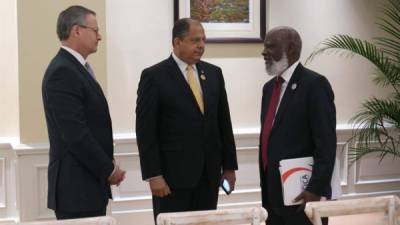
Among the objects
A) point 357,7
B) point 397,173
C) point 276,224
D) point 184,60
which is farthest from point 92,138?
point 397,173

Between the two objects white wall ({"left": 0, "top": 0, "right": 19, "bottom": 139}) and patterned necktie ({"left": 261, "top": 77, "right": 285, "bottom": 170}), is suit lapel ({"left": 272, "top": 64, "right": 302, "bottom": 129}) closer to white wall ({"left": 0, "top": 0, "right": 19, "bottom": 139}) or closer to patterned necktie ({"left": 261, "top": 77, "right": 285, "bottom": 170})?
patterned necktie ({"left": 261, "top": 77, "right": 285, "bottom": 170})

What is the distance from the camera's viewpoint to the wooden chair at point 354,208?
6.11ft

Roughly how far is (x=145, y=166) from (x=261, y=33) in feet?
7.14

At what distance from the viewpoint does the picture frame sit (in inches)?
171

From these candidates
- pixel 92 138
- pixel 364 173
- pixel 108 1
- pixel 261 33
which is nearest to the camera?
pixel 92 138

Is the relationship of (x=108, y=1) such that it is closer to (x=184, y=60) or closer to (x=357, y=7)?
(x=184, y=60)

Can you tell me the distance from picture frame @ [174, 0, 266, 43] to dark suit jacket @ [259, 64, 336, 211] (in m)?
1.98

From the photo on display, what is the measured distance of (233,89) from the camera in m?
4.53

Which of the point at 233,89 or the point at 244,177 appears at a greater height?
the point at 233,89

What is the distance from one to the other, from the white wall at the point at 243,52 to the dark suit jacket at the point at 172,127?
62.5 inches

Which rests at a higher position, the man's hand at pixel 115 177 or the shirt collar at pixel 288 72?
the shirt collar at pixel 288 72

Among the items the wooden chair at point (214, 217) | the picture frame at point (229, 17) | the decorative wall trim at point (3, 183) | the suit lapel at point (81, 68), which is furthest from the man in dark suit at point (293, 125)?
the decorative wall trim at point (3, 183)

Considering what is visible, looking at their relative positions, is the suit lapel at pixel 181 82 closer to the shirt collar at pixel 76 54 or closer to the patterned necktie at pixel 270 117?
the patterned necktie at pixel 270 117

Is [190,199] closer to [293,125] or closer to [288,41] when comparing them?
[293,125]
